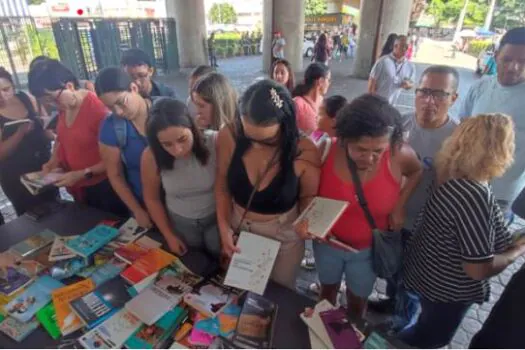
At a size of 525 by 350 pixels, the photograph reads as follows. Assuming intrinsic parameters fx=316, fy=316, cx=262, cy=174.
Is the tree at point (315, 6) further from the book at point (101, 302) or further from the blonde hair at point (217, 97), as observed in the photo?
the book at point (101, 302)

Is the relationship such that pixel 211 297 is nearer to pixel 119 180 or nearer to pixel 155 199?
pixel 155 199

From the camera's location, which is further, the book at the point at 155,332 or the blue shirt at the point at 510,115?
the blue shirt at the point at 510,115

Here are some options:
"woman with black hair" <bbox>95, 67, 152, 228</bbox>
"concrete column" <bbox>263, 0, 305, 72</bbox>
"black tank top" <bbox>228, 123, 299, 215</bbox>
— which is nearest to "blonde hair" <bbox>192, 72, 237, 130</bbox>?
"woman with black hair" <bbox>95, 67, 152, 228</bbox>

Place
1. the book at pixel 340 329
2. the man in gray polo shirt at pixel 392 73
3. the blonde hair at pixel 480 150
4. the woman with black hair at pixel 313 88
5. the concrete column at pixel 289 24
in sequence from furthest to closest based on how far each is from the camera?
the concrete column at pixel 289 24 < the man in gray polo shirt at pixel 392 73 < the woman with black hair at pixel 313 88 < the blonde hair at pixel 480 150 < the book at pixel 340 329

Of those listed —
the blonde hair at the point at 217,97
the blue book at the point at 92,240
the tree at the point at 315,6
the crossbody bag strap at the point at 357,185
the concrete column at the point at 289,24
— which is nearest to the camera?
the crossbody bag strap at the point at 357,185

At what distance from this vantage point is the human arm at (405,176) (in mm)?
1456

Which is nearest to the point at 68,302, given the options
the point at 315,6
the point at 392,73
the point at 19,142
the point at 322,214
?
the point at 322,214

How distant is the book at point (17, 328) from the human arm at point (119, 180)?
25.2 inches

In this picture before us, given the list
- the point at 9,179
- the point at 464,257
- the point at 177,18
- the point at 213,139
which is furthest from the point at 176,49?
the point at 464,257

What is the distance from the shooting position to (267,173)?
4.69 ft

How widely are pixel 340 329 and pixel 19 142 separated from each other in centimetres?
236

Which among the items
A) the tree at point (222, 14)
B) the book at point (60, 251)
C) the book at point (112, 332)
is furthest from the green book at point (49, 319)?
the tree at point (222, 14)

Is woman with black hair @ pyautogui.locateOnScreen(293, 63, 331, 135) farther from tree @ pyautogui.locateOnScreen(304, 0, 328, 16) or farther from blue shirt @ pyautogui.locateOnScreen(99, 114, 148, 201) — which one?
tree @ pyautogui.locateOnScreen(304, 0, 328, 16)

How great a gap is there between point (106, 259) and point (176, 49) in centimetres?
1197
